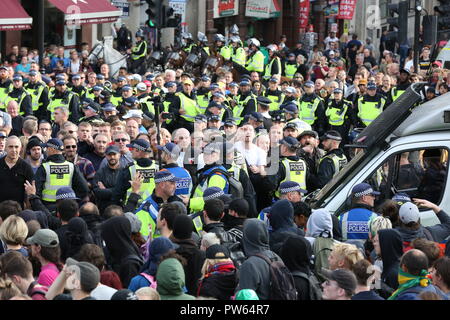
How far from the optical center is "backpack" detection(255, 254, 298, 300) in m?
7.98

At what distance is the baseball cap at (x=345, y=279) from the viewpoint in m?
7.52

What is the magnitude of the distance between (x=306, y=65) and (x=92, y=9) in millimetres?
7896

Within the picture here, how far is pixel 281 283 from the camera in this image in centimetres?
804

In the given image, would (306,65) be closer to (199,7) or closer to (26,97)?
(199,7)

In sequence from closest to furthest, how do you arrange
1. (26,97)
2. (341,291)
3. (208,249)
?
(341,291)
(208,249)
(26,97)

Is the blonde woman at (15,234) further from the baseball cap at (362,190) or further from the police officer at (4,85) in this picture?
the police officer at (4,85)

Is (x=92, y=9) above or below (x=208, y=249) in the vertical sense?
above

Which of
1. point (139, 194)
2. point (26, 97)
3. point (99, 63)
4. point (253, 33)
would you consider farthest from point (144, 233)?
point (253, 33)

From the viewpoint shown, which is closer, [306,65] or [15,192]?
[15,192]

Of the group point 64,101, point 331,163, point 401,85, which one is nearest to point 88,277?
point 331,163

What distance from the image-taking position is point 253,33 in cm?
4388

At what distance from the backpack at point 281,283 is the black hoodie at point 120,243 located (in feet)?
4.66

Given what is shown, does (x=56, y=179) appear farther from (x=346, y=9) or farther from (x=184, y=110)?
(x=346, y=9)

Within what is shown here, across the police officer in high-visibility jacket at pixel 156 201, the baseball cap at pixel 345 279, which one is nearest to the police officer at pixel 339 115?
the police officer in high-visibility jacket at pixel 156 201
